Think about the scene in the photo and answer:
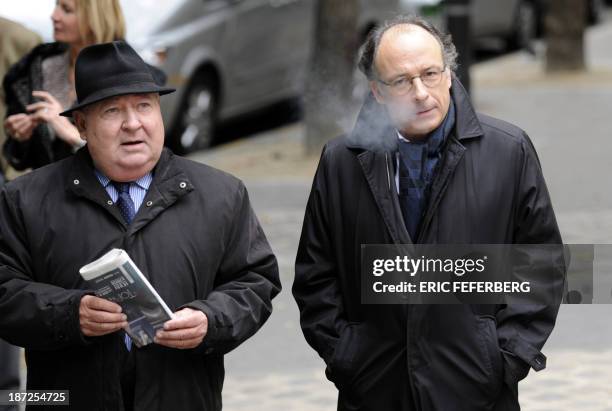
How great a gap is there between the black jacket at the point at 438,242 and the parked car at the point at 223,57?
8.19 metres

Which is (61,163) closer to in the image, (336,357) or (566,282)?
(336,357)

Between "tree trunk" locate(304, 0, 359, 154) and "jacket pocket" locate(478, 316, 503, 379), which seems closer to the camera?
"jacket pocket" locate(478, 316, 503, 379)

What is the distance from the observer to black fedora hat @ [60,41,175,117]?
A: 12.1 ft

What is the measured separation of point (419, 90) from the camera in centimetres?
362

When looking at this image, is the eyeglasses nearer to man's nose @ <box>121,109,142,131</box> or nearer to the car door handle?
man's nose @ <box>121,109,142,131</box>

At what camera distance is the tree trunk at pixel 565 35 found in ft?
53.7

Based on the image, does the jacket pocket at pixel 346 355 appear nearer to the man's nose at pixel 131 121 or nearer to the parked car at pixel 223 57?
the man's nose at pixel 131 121

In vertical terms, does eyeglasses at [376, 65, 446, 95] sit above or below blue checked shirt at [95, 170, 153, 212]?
above

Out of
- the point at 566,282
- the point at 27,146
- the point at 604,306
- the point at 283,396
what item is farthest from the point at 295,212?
the point at 566,282

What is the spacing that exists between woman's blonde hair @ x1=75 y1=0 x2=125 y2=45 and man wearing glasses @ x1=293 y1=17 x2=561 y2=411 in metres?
1.57

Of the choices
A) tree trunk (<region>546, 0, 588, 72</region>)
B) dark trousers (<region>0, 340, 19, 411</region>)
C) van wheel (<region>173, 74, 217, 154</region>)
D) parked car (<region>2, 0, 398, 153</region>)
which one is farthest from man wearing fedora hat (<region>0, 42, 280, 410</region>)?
tree trunk (<region>546, 0, 588, 72</region>)

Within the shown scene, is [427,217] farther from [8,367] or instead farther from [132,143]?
[8,367]

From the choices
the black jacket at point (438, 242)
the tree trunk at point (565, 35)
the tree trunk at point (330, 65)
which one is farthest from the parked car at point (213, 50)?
the black jacket at point (438, 242)

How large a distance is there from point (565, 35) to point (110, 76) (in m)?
13.4
